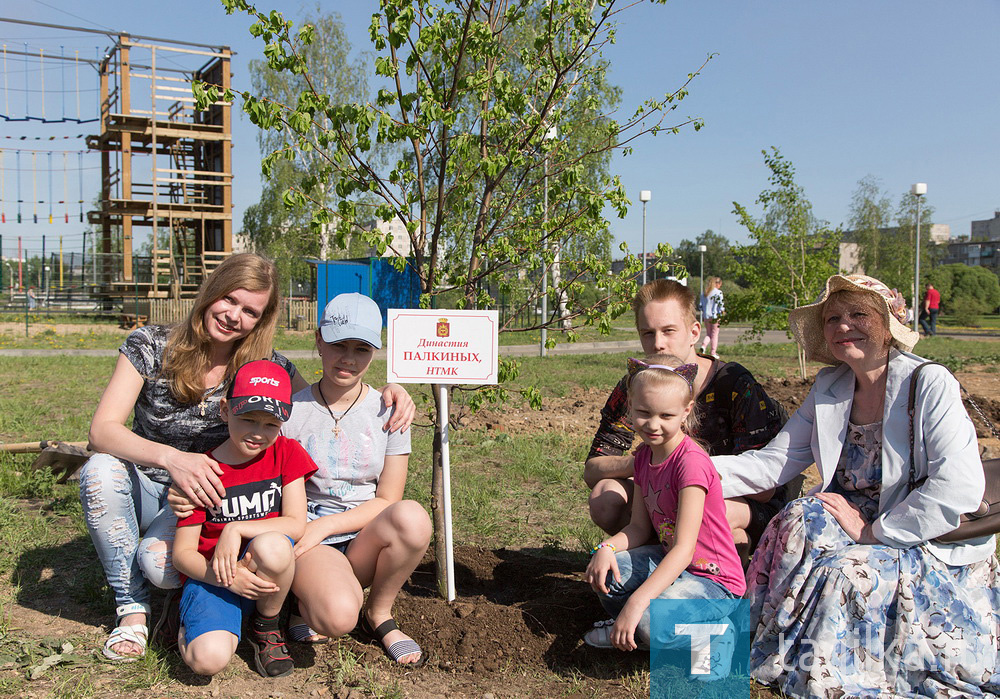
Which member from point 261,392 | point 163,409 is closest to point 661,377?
point 261,392

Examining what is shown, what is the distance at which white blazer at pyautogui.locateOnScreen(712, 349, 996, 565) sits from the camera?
2.59m

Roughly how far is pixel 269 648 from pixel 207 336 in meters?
1.21

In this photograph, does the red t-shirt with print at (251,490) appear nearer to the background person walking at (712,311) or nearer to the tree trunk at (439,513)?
the tree trunk at (439,513)

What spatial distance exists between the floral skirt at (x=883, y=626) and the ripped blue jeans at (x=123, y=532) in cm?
218

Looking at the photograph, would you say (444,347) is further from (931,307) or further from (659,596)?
(931,307)

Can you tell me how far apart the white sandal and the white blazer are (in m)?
2.24

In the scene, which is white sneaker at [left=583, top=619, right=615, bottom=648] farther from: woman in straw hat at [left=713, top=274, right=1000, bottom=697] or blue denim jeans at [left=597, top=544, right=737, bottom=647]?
woman in straw hat at [left=713, top=274, right=1000, bottom=697]

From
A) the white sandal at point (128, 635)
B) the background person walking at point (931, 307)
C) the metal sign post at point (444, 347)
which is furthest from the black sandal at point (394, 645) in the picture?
the background person walking at point (931, 307)

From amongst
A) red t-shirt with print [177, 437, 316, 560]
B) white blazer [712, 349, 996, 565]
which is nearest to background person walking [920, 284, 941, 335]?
white blazer [712, 349, 996, 565]

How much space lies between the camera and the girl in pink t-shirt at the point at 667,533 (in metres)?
2.65

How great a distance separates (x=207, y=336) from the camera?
124 inches

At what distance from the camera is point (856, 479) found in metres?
2.95

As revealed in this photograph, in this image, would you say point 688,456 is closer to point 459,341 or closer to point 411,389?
point 459,341

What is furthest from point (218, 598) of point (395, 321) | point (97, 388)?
point (97, 388)
